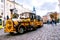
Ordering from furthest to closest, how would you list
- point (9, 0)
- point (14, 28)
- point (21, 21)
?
1. point (9, 0)
2. point (21, 21)
3. point (14, 28)

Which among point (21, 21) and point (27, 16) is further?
point (27, 16)

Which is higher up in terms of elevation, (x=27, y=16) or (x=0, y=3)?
(x=0, y=3)

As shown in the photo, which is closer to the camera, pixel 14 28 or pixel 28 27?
pixel 14 28

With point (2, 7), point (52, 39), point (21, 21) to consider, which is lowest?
point (52, 39)

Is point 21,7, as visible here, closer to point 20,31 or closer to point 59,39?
point 20,31

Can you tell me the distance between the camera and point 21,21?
19219 millimetres

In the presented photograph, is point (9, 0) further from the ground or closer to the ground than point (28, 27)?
further from the ground

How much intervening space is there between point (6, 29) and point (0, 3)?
30520mm

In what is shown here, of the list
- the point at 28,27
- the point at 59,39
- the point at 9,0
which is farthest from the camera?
the point at 9,0

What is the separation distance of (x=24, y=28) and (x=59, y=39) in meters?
6.89

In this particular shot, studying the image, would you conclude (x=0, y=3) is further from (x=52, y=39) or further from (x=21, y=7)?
(x=52, y=39)

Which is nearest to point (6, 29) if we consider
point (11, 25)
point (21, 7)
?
point (11, 25)

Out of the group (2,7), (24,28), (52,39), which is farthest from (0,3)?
(52,39)

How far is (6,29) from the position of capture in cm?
1822
